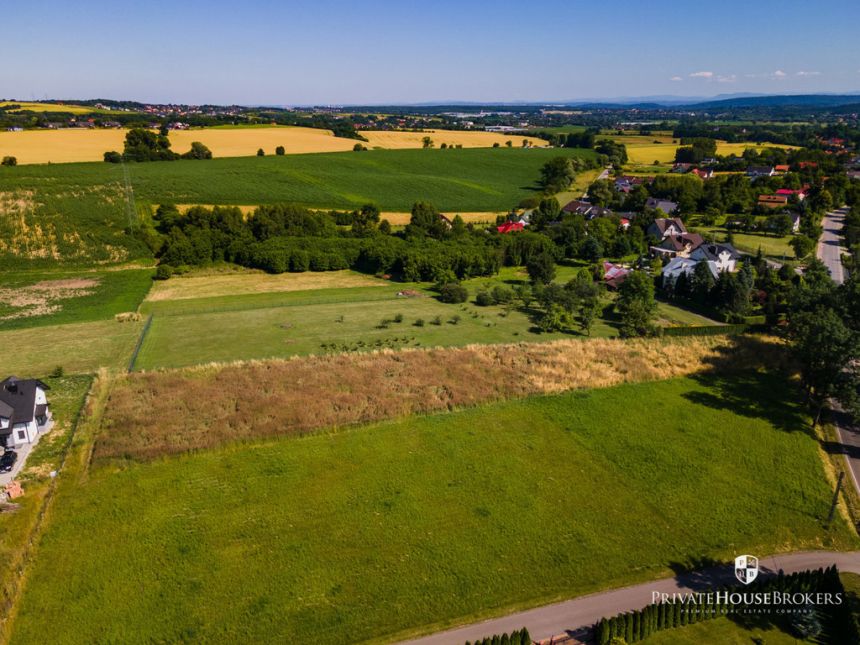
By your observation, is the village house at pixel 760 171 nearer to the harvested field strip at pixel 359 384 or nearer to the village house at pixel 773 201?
the village house at pixel 773 201

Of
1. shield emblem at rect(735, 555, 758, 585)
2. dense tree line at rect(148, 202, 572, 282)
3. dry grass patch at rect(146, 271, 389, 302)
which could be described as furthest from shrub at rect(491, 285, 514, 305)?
shield emblem at rect(735, 555, 758, 585)

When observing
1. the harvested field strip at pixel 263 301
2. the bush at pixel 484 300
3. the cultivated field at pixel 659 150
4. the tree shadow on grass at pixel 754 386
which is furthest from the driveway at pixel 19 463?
the cultivated field at pixel 659 150

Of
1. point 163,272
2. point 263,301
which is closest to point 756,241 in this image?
point 263,301

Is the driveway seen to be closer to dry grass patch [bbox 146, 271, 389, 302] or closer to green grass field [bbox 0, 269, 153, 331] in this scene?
green grass field [bbox 0, 269, 153, 331]

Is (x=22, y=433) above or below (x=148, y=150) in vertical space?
below

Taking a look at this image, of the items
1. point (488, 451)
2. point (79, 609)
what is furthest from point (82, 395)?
point (488, 451)

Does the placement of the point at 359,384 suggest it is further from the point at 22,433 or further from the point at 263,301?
the point at 263,301

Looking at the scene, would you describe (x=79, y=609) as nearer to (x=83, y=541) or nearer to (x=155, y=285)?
(x=83, y=541)
